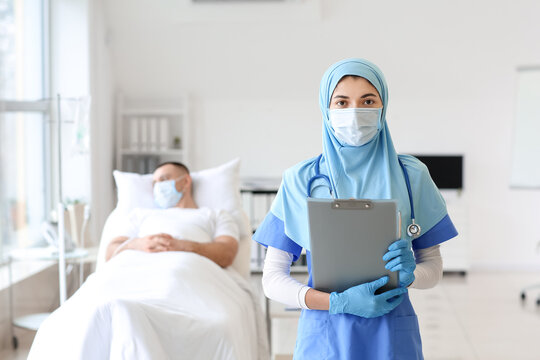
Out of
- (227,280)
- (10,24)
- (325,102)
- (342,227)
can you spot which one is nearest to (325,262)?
(342,227)

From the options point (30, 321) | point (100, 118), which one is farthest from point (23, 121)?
point (30, 321)

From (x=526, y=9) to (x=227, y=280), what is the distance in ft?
13.4

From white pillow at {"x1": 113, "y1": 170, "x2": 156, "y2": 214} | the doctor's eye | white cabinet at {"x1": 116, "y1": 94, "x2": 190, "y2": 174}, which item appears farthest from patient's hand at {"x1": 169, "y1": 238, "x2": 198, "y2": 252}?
white cabinet at {"x1": 116, "y1": 94, "x2": 190, "y2": 174}

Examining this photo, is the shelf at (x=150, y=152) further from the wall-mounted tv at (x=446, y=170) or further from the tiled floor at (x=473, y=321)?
the wall-mounted tv at (x=446, y=170)

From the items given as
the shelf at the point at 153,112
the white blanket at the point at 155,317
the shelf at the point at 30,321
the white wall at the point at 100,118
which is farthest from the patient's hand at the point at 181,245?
the shelf at the point at 153,112

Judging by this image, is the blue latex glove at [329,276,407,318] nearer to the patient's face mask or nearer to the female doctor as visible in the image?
the female doctor

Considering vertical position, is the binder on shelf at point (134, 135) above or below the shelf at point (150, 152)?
above

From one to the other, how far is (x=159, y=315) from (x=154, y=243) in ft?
2.51

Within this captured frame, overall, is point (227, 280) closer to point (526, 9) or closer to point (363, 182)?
point (363, 182)

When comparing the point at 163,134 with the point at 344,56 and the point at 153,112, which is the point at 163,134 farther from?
the point at 344,56

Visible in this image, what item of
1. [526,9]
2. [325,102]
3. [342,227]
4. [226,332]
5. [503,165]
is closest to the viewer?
[342,227]

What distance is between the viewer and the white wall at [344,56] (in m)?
5.27

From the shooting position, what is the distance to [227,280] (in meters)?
2.70

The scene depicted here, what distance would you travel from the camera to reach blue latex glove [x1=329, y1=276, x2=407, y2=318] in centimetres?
125
